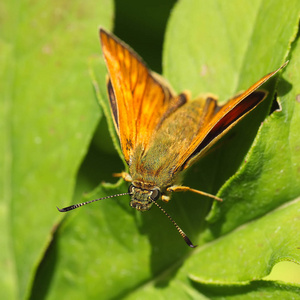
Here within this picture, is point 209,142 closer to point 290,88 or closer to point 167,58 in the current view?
point 290,88

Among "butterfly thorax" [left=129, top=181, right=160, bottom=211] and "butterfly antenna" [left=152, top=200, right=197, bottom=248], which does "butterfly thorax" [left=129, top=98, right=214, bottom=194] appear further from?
"butterfly antenna" [left=152, top=200, right=197, bottom=248]

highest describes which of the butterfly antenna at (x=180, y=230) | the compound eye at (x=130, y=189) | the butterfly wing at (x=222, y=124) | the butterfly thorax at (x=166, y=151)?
the butterfly wing at (x=222, y=124)

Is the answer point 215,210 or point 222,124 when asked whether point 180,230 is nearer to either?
point 215,210

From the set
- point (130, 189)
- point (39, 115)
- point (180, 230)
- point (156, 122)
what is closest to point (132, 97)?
point (156, 122)

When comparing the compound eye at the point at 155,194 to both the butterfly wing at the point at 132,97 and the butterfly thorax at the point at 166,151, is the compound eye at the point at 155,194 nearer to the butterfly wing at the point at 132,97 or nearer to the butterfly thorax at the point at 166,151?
the butterfly thorax at the point at 166,151

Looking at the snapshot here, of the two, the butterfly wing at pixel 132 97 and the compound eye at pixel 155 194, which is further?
the butterfly wing at pixel 132 97

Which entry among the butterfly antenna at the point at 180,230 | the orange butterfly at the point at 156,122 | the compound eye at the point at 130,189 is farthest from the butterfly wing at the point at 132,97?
the butterfly antenna at the point at 180,230

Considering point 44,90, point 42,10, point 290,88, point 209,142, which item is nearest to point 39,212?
point 44,90
